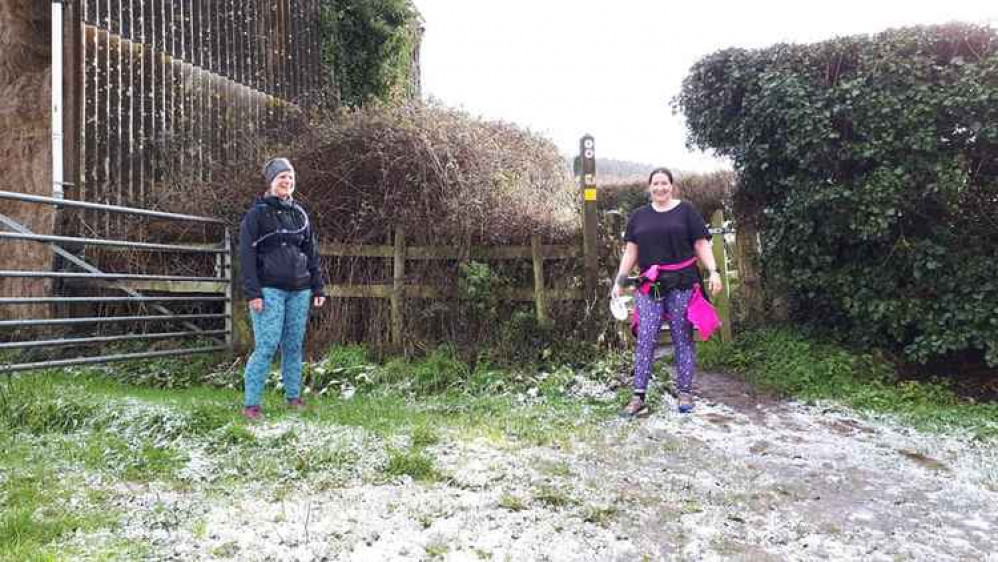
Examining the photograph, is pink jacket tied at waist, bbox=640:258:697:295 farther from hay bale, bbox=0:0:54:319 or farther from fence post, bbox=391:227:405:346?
hay bale, bbox=0:0:54:319

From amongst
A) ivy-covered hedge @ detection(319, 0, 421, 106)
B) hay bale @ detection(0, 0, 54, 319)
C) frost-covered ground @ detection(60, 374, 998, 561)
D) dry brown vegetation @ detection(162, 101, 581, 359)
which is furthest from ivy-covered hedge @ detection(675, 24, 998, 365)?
hay bale @ detection(0, 0, 54, 319)

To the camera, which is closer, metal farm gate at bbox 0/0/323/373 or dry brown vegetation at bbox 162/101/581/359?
dry brown vegetation at bbox 162/101/581/359

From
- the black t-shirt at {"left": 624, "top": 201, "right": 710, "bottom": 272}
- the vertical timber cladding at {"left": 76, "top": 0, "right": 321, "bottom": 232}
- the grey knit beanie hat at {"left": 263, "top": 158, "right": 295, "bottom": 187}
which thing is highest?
the vertical timber cladding at {"left": 76, "top": 0, "right": 321, "bottom": 232}

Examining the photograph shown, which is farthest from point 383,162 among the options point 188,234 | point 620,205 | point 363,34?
point 620,205

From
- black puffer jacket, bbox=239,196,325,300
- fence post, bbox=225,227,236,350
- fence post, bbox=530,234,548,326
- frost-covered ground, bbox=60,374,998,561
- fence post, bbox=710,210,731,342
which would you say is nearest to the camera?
frost-covered ground, bbox=60,374,998,561

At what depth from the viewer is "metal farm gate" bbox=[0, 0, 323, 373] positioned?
6.91 m

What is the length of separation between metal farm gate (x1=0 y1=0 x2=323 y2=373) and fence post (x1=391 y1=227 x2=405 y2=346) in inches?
78.8

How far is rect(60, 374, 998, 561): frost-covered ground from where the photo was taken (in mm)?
2572

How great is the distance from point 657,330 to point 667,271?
0.46m

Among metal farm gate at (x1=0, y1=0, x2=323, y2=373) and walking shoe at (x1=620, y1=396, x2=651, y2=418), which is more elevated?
metal farm gate at (x1=0, y1=0, x2=323, y2=373)

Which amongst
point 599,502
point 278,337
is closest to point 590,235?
point 278,337

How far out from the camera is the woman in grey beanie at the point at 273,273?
177 inches

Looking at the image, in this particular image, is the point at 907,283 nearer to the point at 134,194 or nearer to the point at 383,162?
the point at 383,162

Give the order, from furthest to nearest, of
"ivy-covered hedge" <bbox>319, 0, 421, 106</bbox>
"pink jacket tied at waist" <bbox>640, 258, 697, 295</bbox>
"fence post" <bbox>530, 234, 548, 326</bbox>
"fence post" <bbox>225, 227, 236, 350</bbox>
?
"ivy-covered hedge" <bbox>319, 0, 421, 106</bbox>
"fence post" <bbox>225, 227, 236, 350</bbox>
"fence post" <bbox>530, 234, 548, 326</bbox>
"pink jacket tied at waist" <bbox>640, 258, 697, 295</bbox>
